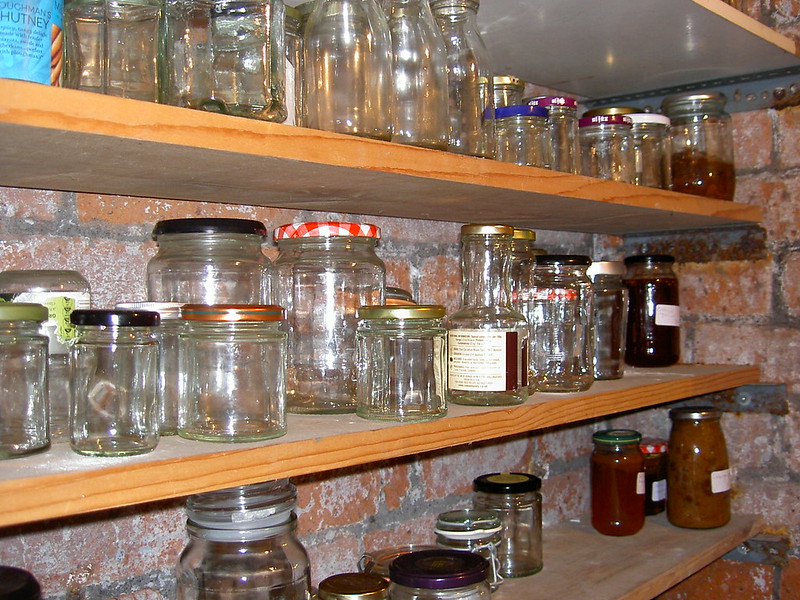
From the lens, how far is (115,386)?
755mm

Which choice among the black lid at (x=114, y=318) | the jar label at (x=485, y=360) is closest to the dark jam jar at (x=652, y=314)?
the jar label at (x=485, y=360)

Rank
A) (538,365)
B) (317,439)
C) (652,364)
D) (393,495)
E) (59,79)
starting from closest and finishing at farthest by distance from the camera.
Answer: (59,79), (317,439), (538,365), (393,495), (652,364)

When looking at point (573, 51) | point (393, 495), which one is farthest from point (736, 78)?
point (393, 495)

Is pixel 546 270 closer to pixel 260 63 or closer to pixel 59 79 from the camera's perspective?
pixel 260 63

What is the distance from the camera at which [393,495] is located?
1.36 m

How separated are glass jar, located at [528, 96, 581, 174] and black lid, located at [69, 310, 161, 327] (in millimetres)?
762

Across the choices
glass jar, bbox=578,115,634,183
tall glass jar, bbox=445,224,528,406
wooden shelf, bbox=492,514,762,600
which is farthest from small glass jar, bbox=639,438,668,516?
tall glass jar, bbox=445,224,528,406

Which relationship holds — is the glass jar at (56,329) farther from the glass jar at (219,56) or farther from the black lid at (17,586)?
the glass jar at (219,56)

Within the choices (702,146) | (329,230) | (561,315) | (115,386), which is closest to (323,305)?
(329,230)

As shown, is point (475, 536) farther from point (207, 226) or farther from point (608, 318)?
point (207, 226)

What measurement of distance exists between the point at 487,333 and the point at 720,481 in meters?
0.87

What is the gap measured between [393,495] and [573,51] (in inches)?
33.1

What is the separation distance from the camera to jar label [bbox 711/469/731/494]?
1619 mm

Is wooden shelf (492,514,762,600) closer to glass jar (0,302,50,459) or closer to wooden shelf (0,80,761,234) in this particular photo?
wooden shelf (0,80,761,234)
